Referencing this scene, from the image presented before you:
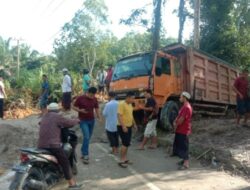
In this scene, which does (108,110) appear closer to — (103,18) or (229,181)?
(229,181)

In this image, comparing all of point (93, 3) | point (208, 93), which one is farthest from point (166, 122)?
point (93, 3)

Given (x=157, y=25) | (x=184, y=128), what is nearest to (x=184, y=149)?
(x=184, y=128)

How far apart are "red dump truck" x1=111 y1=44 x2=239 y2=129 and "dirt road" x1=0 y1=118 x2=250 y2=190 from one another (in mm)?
2562

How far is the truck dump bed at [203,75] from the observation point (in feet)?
47.6

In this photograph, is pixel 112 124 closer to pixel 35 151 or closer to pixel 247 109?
pixel 35 151

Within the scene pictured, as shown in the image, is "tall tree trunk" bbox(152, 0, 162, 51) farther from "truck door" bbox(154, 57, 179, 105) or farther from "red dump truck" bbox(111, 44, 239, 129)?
"truck door" bbox(154, 57, 179, 105)

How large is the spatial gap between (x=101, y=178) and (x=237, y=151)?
340 cm

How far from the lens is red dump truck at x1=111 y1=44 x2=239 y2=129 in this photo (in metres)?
12.7

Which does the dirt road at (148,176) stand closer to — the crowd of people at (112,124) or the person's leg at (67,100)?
the crowd of people at (112,124)

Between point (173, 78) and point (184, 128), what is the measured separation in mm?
4389

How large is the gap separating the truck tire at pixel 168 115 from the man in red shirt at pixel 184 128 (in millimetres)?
3169

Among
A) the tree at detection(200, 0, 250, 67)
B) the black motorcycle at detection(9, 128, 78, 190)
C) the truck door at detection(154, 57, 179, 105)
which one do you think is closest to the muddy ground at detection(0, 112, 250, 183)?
the truck door at detection(154, 57, 179, 105)

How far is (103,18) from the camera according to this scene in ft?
120

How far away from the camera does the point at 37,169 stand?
7.09 metres
